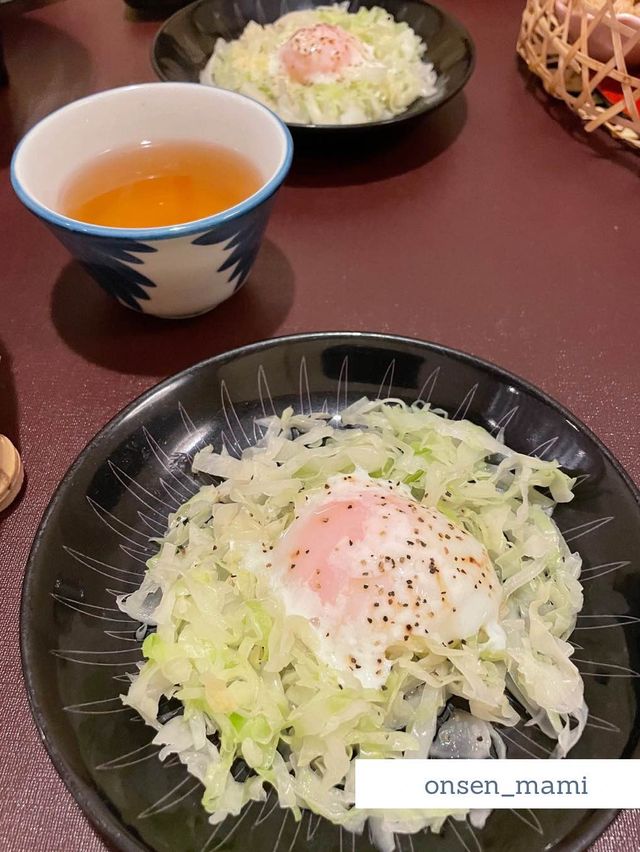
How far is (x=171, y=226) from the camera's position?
1.29 m

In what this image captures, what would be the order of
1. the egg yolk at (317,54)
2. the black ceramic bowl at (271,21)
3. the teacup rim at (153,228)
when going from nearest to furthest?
the teacup rim at (153,228) → the black ceramic bowl at (271,21) → the egg yolk at (317,54)

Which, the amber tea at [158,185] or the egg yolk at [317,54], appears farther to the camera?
the egg yolk at [317,54]

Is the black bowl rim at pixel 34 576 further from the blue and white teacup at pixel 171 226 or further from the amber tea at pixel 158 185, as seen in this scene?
the amber tea at pixel 158 185

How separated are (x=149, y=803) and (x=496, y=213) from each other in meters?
1.68

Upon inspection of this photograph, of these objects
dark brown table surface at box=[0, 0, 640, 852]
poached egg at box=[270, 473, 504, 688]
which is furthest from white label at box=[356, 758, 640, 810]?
dark brown table surface at box=[0, 0, 640, 852]

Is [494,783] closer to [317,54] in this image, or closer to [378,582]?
[378,582]

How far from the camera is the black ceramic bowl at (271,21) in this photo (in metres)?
2.04

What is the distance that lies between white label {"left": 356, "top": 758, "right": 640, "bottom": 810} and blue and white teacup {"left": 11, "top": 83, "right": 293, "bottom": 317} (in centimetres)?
94

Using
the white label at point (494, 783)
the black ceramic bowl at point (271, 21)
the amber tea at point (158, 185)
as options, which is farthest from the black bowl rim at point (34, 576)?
the black ceramic bowl at point (271, 21)

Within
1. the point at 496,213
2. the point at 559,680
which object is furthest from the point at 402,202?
the point at 559,680

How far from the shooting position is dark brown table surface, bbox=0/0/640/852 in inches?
57.7

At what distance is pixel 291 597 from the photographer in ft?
3.51

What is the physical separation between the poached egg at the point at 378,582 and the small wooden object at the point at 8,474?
1.77 feet

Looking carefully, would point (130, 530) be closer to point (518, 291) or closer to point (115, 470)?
point (115, 470)
